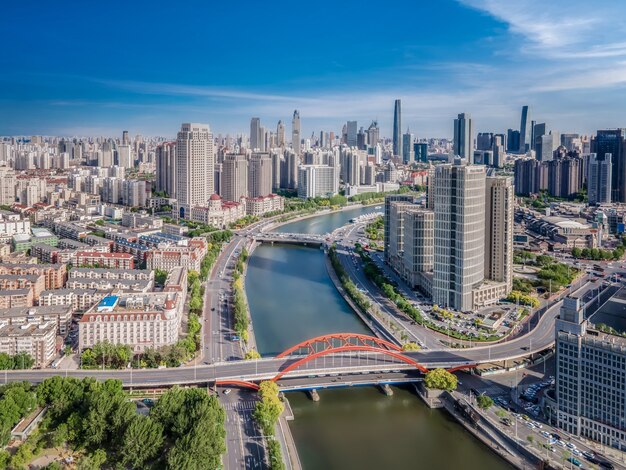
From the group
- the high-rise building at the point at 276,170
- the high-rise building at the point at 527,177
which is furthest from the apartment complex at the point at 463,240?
the high-rise building at the point at 276,170

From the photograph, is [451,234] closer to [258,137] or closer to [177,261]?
[177,261]

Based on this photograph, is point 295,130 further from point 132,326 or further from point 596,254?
point 132,326

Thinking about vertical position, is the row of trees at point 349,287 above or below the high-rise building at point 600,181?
below

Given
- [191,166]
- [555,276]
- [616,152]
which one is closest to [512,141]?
[616,152]

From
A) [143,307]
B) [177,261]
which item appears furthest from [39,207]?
[143,307]

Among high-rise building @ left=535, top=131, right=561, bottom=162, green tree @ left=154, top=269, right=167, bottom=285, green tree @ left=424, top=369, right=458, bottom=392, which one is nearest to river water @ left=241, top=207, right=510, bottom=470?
green tree @ left=424, top=369, right=458, bottom=392

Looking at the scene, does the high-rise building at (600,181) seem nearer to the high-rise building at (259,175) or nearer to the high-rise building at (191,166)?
the high-rise building at (259,175)

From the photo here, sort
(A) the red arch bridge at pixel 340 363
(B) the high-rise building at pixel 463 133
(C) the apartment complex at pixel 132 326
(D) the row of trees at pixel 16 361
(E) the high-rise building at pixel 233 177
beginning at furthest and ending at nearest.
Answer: (B) the high-rise building at pixel 463 133, (E) the high-rise building at pixel 233 177, (C) the apartment complex at pixel 132 326, (D) the row of trees at pixel 16 361, (A) the red arch bridge at pixel 340 363

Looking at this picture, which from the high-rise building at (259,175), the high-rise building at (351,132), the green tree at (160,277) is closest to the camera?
the green tree at (160,277)
